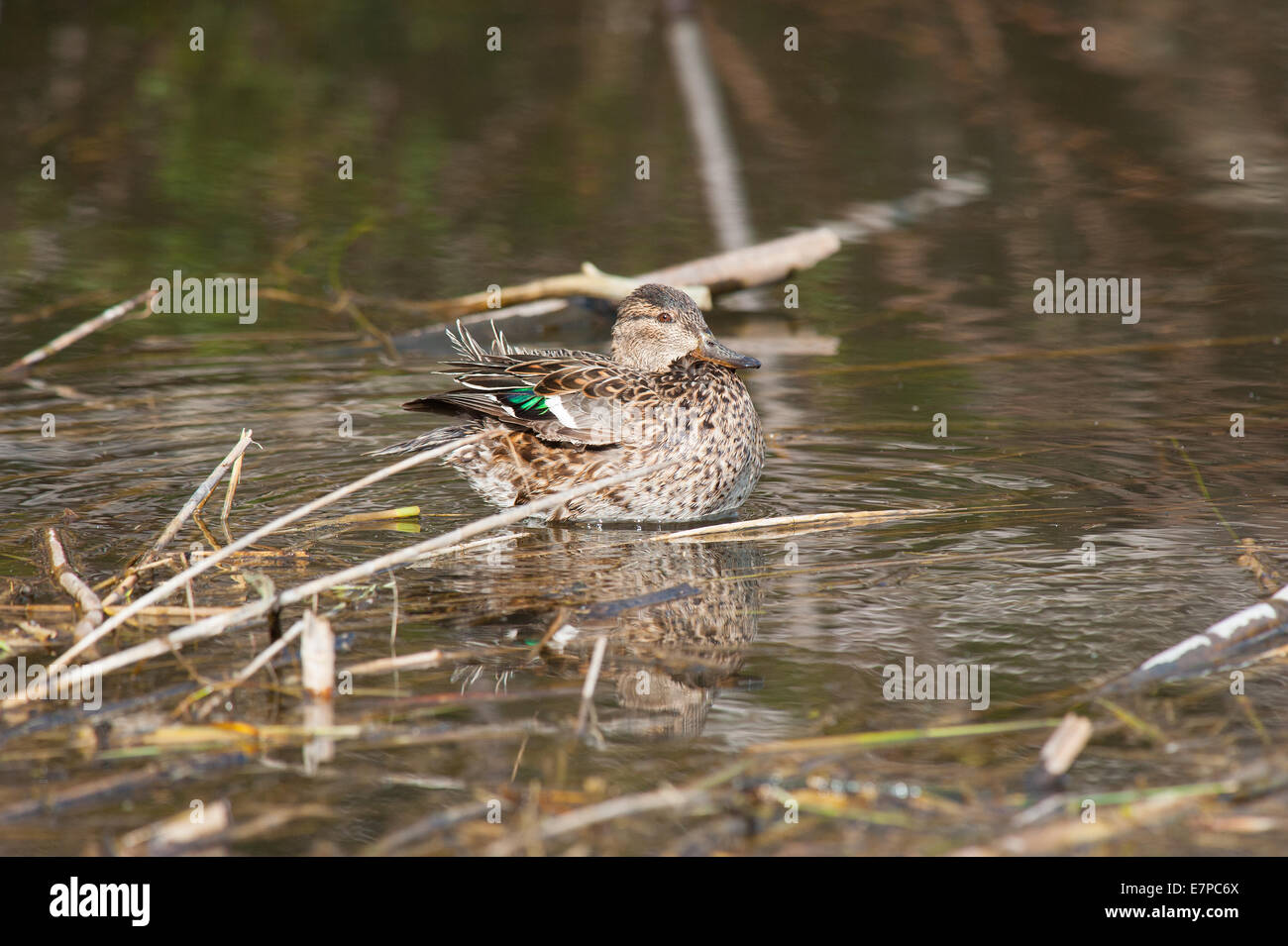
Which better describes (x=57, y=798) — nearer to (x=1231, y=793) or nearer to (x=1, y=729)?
(x=1, y=729)

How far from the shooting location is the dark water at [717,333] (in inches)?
167

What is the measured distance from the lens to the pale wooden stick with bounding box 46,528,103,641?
4695mm

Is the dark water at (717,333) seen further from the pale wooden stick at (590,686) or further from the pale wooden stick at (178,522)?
the pale wooden stick at (178,522)

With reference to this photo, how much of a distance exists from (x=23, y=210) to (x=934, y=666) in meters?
9.81

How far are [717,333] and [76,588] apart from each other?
507 cm

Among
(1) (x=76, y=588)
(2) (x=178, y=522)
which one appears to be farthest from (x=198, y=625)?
(2) (x=178, y=522)

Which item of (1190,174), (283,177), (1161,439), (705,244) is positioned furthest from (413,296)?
(1190,174)

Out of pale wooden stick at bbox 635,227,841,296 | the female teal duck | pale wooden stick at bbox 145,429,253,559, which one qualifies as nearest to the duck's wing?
the female teal duck

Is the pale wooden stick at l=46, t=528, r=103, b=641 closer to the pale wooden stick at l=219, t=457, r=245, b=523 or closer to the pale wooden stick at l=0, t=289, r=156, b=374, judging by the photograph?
the pale wooden stick at l=219, t=457, r=245, b=523

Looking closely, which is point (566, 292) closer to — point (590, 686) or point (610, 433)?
point (610, 433)

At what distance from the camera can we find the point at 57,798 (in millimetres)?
3910

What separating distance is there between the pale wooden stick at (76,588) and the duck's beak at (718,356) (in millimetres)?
2721

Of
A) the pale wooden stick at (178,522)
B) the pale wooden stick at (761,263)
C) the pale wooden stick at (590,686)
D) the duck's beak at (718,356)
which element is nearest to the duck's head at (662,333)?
the duck's beak at (718,356)

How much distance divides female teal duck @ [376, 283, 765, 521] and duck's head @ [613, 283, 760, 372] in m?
0.01
